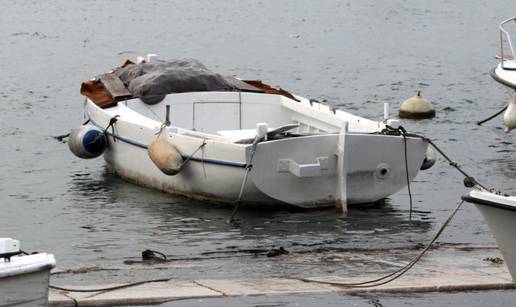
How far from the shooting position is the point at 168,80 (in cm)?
2212

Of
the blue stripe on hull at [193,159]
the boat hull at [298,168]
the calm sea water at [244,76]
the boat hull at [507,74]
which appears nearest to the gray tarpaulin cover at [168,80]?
the blue stripe on hull at [193,159]

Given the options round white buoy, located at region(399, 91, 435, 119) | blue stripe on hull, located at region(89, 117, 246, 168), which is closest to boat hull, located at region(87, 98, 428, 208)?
blue stripe on hull, located at region(89, 117, 246, 168)

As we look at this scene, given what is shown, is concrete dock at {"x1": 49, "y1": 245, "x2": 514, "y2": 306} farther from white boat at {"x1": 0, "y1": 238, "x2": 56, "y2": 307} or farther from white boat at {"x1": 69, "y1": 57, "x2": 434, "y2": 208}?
white boat at {"x1": 69, "y1": 57, "x2": 434, "y2": 208}

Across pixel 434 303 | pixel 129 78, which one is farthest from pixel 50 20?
pixel 434 303

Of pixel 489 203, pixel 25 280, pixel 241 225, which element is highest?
pixel 489 203

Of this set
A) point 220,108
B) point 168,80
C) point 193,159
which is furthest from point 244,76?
point 193,159

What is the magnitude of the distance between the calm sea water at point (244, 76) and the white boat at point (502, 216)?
2.22ft

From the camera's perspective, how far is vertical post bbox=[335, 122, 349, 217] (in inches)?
719

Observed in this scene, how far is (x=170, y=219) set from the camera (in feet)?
62.3

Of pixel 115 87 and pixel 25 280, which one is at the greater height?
pixel 115 87

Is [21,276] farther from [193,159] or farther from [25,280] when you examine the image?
[193,159]

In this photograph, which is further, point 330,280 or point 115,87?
point 115,87

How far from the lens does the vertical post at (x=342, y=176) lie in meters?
18.2

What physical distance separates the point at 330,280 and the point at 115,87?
9.85 metres
